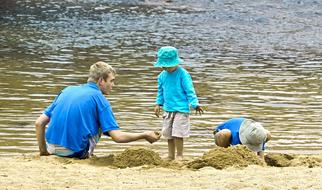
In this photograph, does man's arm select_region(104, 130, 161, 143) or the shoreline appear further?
man's arm select_region(104, 130, 161, 143)

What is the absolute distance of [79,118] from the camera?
8.48 metres

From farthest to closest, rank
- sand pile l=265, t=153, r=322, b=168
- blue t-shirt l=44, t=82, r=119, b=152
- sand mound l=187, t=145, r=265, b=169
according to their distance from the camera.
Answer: sand pile l=265, t=153, r=322, b=168, blue t-shirt l=44, t=82, r=119, b=152, sand mound l=187, t=145, r=265, b=169

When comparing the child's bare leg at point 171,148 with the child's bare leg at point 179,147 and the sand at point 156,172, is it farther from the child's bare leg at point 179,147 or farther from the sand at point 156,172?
the sand at point 156,172

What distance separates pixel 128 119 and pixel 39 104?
5.70 feet

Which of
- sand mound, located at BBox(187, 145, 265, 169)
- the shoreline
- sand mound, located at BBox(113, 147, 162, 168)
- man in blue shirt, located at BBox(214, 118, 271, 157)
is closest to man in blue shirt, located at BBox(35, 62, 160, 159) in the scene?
sand mound, located at BBox(113, 147, 162, 168)

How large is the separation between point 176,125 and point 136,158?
52.5 inches

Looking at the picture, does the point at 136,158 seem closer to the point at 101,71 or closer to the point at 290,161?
the point at 101,71

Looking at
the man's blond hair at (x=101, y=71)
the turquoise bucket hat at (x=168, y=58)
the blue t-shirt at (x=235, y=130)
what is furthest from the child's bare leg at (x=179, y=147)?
the man's blond hair at (x=101, y=71)

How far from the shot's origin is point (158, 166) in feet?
27.1

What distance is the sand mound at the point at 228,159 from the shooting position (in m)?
8.16

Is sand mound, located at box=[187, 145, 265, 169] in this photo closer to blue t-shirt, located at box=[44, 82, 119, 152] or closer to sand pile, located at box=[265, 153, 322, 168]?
sand pile, located at box=[265, 153, 322, 168]

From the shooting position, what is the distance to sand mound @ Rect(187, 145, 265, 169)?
26.8 feet

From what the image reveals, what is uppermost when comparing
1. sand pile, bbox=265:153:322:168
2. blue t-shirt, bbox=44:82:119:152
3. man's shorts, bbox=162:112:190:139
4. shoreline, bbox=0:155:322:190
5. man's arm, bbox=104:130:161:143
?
blue t-shirt, bbox=44:82:119:152

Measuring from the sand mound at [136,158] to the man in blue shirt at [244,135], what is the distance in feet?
3.18
